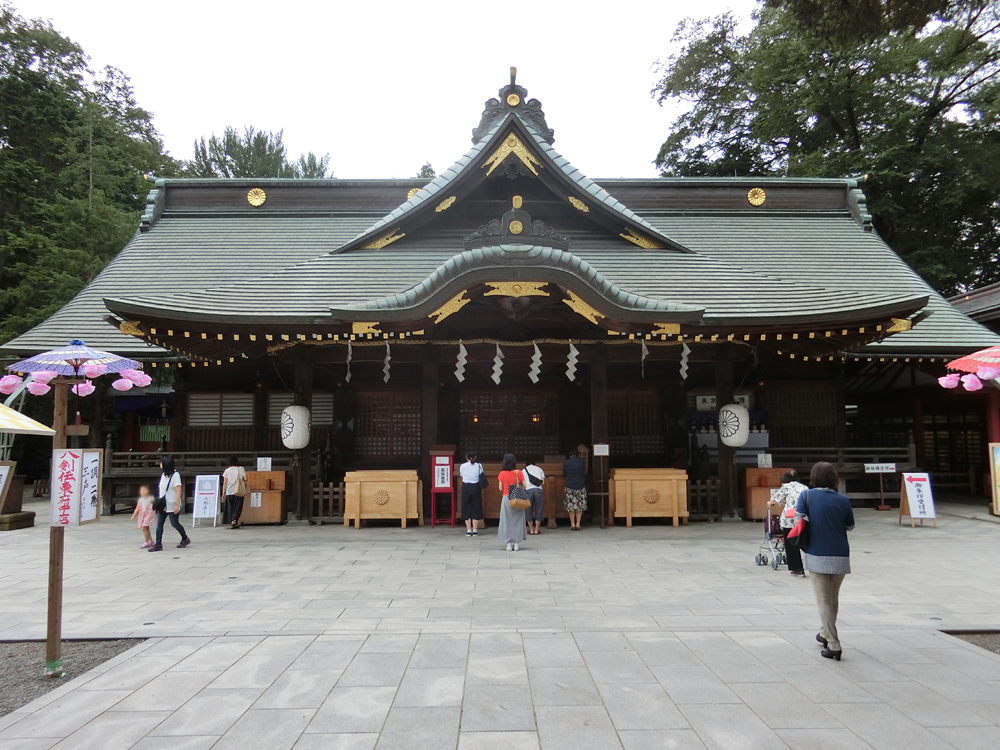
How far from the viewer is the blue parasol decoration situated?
5781 millimetres

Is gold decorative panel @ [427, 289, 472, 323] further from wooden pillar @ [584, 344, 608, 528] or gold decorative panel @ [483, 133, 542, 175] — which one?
gold decorative panel @ [483, 133, 542, 175]

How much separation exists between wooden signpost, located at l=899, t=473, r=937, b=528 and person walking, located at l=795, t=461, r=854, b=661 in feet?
26.3

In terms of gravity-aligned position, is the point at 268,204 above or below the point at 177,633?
above

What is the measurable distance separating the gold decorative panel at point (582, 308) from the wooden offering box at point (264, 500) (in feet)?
22.3

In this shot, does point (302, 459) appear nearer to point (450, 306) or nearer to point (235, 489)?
point (235, 489)

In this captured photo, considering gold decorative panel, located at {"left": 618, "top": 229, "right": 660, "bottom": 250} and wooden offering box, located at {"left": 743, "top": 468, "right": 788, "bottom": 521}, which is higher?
gold decorative panel, located at {"left": 618, "top": 229, "right": 660, "bottom": 250}

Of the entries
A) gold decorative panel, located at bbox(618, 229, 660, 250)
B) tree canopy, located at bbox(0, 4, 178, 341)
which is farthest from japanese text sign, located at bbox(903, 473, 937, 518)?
tree canopy, located at bbox(0, 4, 178, 341)

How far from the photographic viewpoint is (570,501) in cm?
1092

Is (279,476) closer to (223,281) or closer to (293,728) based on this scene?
(223,281)

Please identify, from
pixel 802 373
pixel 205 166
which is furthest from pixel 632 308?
pixel 205 166

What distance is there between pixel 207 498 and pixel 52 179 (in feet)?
64.3

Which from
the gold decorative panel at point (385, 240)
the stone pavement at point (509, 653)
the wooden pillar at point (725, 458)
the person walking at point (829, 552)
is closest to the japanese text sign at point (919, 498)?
the stone pavement at point (509, 653)

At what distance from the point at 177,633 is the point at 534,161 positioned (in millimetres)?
11435

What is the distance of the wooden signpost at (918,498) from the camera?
434 inches
